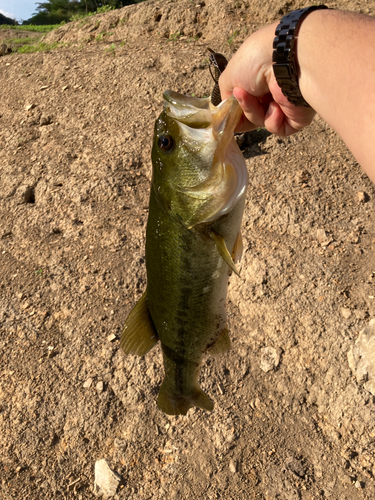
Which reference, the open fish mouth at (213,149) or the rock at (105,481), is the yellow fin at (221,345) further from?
the rock at (105,481)

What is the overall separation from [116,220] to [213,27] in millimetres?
4625

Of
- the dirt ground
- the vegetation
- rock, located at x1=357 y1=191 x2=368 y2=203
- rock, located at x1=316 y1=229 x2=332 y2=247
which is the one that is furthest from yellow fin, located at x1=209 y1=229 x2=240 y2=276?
the vegetation

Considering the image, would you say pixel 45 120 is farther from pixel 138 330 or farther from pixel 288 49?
pixel 288 49

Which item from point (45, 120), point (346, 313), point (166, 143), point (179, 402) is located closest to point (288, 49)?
point (166, 143)

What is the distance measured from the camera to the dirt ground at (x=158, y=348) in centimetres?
317

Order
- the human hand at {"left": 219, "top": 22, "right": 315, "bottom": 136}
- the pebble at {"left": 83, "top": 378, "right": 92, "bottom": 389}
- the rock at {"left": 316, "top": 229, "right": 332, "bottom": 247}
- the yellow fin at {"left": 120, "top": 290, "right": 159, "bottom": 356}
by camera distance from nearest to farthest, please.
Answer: the human hand at {"left": 219, "top": 22, "right": 315, "bottom": 136} < the yellow fin at {"left": 120, "top": 290, "right": 159, "bottom": 356} < the pebble at {"left": 83, "top": 378, "right": 92, "bottom": 389} < the rock at {"left": 316, "top": 229, "right": 332, "bottom": 247}

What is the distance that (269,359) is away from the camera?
11.7 feet

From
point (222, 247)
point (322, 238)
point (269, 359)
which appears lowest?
point (269, 359)

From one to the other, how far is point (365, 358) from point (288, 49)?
2516 mm

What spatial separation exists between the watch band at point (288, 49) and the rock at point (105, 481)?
3094mm

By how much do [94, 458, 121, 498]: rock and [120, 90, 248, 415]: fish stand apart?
1545mm

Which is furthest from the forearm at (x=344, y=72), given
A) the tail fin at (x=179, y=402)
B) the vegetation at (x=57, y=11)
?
the vegetation at (x=57, y=11)

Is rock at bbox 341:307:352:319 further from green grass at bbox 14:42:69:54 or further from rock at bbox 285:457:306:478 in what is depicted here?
green grass at bbox 14:42:69:54

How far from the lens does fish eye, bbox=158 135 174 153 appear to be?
5.96ft
